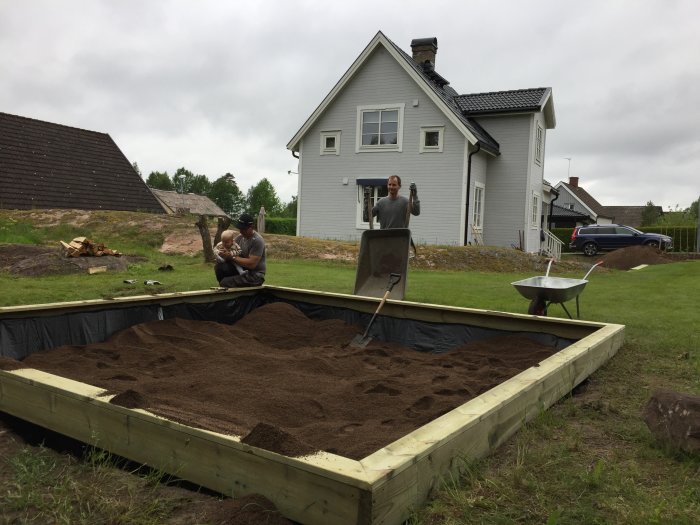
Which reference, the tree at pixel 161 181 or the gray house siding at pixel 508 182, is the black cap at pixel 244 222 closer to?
the gray house siding at pixel 508 182

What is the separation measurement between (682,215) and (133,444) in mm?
50528

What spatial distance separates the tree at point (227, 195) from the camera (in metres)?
96.0

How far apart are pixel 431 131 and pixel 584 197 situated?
42913 millimetres

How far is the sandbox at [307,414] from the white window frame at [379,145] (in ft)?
47.5

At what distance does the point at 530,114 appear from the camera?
19.4 metres

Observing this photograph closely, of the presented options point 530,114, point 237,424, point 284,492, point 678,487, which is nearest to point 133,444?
point 237,424

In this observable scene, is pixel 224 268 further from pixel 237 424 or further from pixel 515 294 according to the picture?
pixel 515 294

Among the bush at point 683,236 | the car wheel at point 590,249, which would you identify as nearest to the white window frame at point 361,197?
the car wheel at point 590,249

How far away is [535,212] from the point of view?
21656mm

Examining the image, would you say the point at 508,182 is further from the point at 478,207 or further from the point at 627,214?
the point at 627,214

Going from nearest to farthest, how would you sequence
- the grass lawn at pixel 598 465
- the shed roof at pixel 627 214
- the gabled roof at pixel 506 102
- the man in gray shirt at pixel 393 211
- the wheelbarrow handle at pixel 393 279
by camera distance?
the grass lawn at pixel 598 465 → the wheelbarrow handle at pixel 393 279 → the man in gray shirt at pixel 393 211 → the gabled roof at pixel 506 102 → the shed roof at pixel 627 214

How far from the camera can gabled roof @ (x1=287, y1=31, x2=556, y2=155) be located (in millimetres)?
17847

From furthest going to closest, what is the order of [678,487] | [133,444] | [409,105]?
[409,105], [133,444], [678,487]

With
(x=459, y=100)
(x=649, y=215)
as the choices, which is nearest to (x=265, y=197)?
(x=649, y=215)
